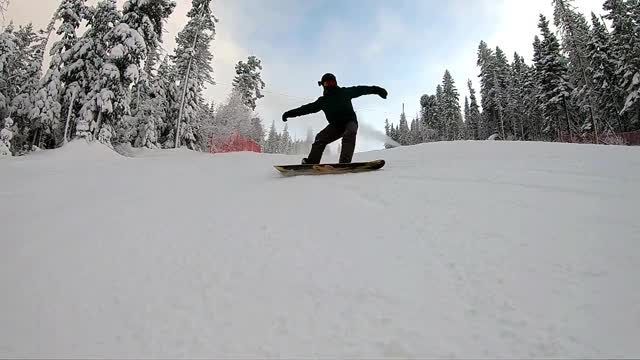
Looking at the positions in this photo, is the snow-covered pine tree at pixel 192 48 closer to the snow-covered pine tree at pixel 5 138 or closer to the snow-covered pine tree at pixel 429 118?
the snow-covered pine tree at pixel 5 138

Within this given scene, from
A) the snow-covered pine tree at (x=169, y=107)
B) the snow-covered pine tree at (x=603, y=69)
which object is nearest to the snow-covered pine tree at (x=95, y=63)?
the snow-covered pine tree at (x=169, y=107)

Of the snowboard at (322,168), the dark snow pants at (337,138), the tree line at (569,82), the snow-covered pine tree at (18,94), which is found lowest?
A: the snowboard at (322,168)

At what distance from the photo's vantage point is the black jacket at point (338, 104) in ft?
21.4

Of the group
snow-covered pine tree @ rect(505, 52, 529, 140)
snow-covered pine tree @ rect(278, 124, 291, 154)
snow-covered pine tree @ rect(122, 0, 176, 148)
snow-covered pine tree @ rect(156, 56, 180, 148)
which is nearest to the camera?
snow-covered pine tree @ rect(122, 0, 176, 148)

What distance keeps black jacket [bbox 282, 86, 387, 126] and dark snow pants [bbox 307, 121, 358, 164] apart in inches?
4.7

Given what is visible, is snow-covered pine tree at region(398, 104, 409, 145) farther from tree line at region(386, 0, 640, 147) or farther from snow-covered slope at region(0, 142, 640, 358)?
snow-covered slope at region(0, 142, 640, 358)

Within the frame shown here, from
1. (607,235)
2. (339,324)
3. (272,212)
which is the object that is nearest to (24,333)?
(339,324)

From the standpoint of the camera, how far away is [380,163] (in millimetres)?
6238

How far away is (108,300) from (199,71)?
3355 cm

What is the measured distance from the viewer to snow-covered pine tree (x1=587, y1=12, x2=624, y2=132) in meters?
35.2

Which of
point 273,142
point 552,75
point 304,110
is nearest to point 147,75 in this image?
point 304,110

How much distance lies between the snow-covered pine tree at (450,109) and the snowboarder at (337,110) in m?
56.4

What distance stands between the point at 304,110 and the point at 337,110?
1.96 ft

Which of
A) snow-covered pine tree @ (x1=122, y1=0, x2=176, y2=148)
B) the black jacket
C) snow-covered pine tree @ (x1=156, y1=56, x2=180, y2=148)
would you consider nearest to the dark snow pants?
the black jacket
